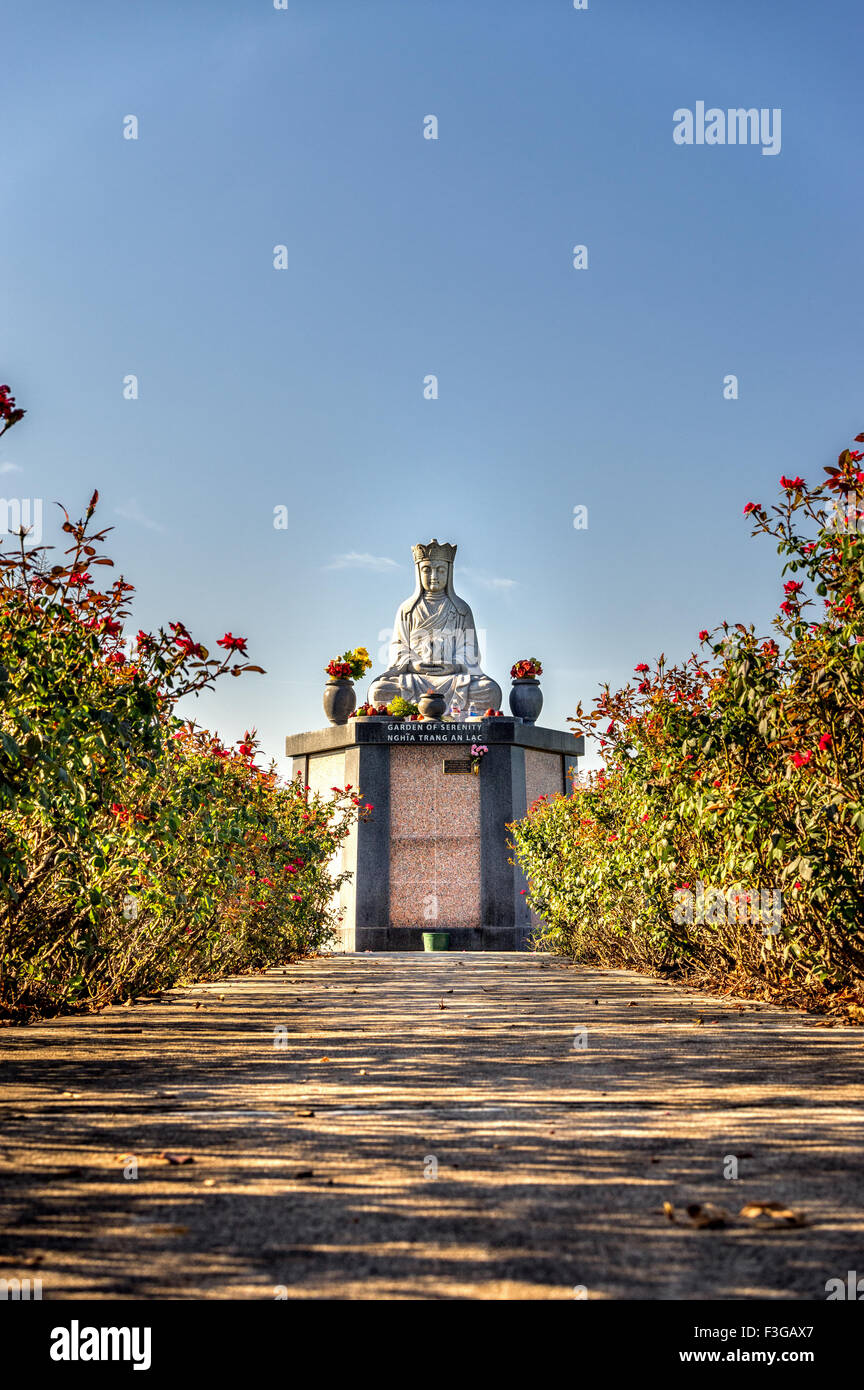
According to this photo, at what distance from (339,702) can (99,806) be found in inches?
597

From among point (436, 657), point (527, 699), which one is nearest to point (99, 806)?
point (527, 699)

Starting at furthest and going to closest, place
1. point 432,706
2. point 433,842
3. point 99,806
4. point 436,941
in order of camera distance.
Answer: point 432,706 → point 433,842 → point 436,941 → point 99,806

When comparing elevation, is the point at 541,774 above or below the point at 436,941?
above

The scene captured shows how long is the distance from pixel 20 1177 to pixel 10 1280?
0.80m

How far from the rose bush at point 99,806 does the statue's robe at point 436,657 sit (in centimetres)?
1349

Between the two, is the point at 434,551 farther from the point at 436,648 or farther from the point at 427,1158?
the point at 427,1158

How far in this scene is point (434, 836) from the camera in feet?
62.5

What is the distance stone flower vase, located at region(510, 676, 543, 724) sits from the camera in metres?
A: 21.0

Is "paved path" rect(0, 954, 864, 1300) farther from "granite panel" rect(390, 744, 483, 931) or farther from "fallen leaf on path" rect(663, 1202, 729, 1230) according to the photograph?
"granite panel" rect(390, 744, 483, 931)

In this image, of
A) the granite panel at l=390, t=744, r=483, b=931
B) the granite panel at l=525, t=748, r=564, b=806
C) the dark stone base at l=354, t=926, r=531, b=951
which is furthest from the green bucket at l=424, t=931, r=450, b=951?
the granite panel at l=525, t=748, r=564, b=806

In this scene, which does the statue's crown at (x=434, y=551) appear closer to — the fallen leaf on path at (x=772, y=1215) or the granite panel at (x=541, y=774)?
the granite panel at (x=541, y=774)

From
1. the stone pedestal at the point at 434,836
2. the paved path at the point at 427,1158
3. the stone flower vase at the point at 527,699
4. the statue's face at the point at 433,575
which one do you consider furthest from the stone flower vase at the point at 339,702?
the paved path at the point at 427,1158

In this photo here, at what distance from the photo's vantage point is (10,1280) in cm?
197
